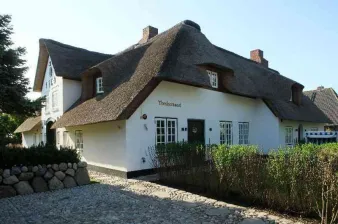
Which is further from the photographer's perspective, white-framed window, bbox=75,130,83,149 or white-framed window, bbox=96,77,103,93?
white-framed window, bbox=75,130,83,149

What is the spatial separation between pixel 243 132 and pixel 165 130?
22.6 ft

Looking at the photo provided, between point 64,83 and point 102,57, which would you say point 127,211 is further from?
point 102,57

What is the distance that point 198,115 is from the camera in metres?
14.8

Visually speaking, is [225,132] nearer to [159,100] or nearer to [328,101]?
[159,100]

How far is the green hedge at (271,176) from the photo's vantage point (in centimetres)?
589

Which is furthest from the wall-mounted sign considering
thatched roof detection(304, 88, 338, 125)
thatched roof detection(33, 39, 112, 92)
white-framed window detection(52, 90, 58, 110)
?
thatched roof detection(304, 88, 338, 125)

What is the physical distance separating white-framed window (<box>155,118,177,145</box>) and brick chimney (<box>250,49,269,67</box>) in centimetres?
1721

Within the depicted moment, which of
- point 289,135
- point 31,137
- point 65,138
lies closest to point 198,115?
point 65,138

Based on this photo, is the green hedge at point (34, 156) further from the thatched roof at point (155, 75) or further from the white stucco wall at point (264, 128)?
the white stucco wall at point (264, 128)

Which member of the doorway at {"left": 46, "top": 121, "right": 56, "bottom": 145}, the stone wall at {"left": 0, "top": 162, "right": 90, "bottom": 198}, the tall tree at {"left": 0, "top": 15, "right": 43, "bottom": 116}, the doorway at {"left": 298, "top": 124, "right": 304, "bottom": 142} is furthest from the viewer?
the doorway at {"left": 298, "top": 124, "right": 304, "bottom": 142}

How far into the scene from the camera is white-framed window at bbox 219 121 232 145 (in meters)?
16.3

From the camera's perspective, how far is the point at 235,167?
25.6 feet

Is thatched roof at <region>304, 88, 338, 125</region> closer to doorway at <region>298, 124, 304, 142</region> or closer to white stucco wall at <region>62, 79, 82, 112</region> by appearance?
doorway at <region>298, 124, 304, 142</region>

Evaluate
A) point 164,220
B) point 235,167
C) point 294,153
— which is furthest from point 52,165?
point 294,153
